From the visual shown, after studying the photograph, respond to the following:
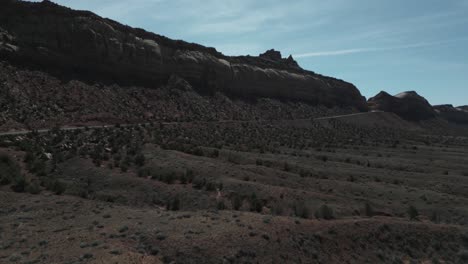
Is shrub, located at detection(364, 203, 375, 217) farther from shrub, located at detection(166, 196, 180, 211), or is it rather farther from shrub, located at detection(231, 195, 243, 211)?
shrub, located at detection(166, 196, 180, 211)

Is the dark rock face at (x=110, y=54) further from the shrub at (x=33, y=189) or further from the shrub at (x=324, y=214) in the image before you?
the shrub at (x=324, y=214)

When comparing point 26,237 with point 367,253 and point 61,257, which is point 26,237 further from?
point 367,253

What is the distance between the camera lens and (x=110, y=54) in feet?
207

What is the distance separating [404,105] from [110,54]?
98614 millimetres

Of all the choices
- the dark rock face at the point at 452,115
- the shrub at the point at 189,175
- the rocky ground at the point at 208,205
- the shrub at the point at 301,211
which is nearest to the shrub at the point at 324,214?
the rocky ground at the point at 208,205

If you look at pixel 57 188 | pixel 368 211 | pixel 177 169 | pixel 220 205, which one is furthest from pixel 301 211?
pixel 57 188

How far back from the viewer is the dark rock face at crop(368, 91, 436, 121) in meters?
132

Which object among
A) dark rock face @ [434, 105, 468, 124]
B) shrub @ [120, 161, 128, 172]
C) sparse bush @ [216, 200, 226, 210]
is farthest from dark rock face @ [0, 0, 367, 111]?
dark rock face @ [434, 105, 468, 124]

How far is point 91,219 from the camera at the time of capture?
1886cm

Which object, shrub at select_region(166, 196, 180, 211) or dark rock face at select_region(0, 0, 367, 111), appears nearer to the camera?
shrub at select_region(166, 196, 180, 211)

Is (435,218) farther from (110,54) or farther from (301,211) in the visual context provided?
(110,54)

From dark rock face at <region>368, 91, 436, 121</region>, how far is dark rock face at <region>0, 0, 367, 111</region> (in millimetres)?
48988

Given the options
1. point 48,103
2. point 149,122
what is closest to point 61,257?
point 48,103

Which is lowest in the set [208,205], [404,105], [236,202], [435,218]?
[435,218]
